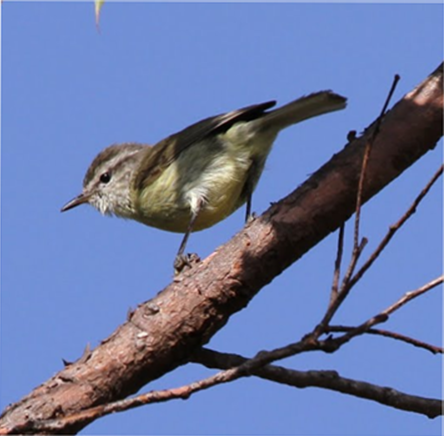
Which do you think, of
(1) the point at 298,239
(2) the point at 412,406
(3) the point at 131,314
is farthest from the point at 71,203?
(2) the point at 412,406

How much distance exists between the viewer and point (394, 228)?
2721mm

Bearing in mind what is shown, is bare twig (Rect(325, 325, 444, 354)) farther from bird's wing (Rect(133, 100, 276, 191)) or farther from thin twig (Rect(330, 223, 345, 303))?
bird's wing (Rect(133, 100, 276, 191))

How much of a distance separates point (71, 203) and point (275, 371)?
347 centimetres

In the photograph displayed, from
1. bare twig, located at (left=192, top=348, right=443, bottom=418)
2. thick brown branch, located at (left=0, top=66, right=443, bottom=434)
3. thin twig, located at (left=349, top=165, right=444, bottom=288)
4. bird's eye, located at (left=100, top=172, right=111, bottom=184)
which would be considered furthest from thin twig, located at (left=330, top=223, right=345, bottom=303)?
bird's eye, located at (left=100, top=172, right=111, bottom=184)

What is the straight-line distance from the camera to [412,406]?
3537mm

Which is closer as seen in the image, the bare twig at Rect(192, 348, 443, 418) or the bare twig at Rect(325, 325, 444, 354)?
the bare twig at Rect(325, 325, 444, 354)

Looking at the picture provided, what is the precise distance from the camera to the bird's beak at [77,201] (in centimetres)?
679

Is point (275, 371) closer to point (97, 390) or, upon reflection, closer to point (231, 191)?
point (97, 390)

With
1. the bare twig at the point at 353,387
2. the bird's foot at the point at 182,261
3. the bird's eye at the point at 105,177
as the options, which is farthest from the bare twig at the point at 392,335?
the bird's eye at the point at 105,177

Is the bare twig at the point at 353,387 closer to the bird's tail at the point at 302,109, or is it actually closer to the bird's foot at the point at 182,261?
the bird's foot at the point at 182,261

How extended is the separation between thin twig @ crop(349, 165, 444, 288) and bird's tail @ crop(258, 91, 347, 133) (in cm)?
247

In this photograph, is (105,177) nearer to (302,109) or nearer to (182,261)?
(182,261)

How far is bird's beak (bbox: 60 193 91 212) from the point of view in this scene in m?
6.79

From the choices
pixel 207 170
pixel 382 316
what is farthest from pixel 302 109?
pixel 382 316
